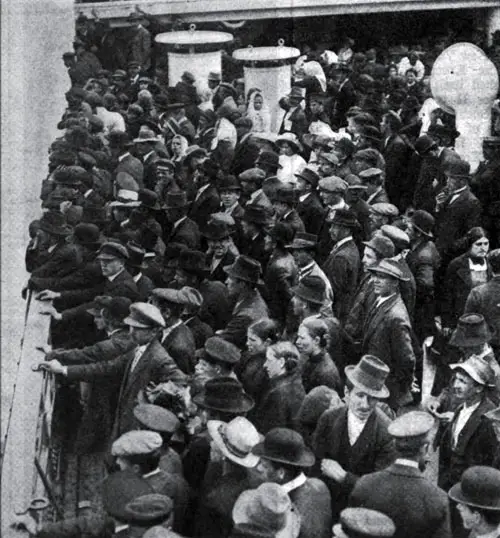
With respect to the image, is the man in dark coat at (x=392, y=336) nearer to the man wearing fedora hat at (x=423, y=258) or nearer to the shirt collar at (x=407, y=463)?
the man wearing fedora hat at (x=423, y=258)

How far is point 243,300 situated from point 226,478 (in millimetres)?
2586

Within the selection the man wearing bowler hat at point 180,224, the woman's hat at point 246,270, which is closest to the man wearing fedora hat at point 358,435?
the woman's hat at point 246,270

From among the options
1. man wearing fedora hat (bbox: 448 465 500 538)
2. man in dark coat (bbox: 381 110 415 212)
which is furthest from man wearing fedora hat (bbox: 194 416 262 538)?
man in dark coat (bbox: 381 110 415 212)

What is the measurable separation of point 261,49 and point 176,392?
36.1ft

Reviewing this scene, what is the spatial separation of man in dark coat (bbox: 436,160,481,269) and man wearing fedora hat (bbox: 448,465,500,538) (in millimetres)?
4679

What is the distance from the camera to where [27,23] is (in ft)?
22.1

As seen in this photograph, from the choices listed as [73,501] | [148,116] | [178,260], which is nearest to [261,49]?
[148,116]

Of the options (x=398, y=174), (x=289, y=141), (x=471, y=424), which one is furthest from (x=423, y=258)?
(x=289, y=141)

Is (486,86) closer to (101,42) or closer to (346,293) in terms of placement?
(346,293)

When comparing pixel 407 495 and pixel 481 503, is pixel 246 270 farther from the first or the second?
pixel 481 503

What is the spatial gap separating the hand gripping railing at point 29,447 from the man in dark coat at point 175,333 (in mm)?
742

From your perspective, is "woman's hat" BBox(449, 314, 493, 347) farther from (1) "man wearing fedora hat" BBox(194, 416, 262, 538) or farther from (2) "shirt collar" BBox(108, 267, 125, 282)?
(2) "shirt collar" BBox(108, 267, 125, 282)

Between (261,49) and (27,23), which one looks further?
(261,49)

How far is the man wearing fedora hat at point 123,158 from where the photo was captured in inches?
421
